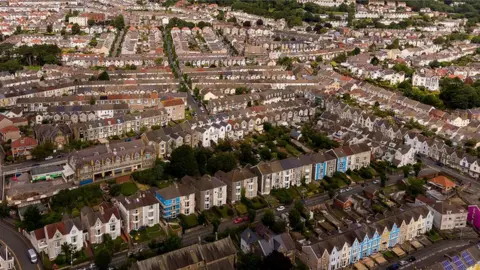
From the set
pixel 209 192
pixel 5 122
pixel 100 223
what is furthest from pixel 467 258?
pixel 5 122

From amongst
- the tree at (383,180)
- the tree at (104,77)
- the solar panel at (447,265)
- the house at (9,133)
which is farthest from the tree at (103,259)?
the tree at (104,77)

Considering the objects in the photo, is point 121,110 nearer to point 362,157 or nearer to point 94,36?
point 362,157

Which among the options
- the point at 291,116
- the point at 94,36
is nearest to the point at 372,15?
the point at 94,36

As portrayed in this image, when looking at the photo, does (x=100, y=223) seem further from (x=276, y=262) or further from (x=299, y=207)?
(x=299, y=207)

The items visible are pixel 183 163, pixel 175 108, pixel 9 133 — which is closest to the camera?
pixel 183 163

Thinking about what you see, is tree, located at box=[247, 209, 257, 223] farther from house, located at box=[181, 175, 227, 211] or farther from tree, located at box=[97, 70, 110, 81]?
tree, located at box=[97, 70, 110, 81]

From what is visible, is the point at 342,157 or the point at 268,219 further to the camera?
the point at 342,157

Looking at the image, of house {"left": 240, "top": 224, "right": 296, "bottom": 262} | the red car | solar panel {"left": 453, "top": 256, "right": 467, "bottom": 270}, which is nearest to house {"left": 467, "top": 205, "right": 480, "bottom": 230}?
solar panel {"left": 453, "top": 256, "right": 467, "bottom": 270}

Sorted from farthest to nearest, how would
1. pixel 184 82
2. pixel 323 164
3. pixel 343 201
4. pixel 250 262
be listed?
pixel 184 82, pixel 323 164, pixel 343 201, pixel 250 262

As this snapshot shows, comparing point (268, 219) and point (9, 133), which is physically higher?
point (9, 133)
